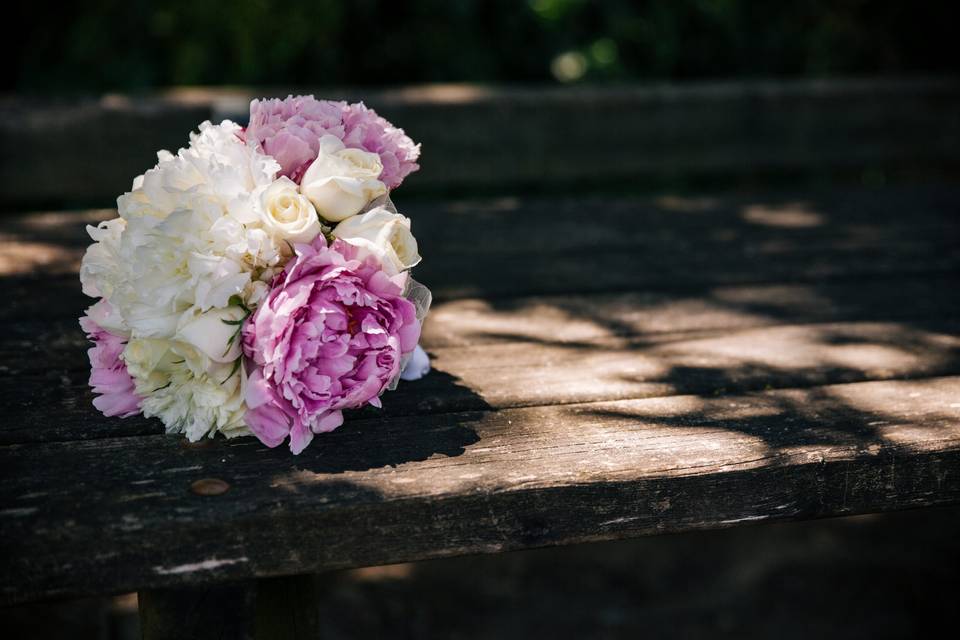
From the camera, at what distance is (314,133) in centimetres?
128

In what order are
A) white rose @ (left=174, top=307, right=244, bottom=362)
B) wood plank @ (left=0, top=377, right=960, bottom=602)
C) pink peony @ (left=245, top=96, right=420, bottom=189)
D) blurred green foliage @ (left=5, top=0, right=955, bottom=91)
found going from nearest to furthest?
1. wood plank @ (left=0, top=377, right=960, bottom=602)
2. white rose @ (left=174, top=307, right=244, bottom=362)
3. pink peony @ (left=245, top=96, right=420, bottom=189)
4. blurred green foliage @ (left=5, top=0, right=955, bottom=91)

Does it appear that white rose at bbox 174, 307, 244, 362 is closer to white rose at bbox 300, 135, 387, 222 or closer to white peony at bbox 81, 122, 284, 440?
white peony at bbox 81, 122, 284, 440

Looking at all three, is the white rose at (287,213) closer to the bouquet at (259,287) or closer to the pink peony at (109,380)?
the bouquet at (259,287)

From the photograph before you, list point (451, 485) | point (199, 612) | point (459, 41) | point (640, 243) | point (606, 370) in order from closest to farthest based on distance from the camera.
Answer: point (451, 485)
point (199, 612)
point (606, 370)
point (640, 243)
point (459, 41)

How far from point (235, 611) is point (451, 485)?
359 millimetres

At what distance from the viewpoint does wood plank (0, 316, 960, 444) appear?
1.32 m

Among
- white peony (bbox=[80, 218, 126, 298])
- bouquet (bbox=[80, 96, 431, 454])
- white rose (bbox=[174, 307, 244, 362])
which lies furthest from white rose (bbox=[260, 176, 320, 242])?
white peony (bbox=[80, 218, 126, 298])

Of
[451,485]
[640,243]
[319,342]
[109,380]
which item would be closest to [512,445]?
[451,485]

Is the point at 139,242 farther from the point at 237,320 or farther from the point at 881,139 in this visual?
the point at 881,139

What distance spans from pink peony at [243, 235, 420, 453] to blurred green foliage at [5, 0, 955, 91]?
2565 millimetres

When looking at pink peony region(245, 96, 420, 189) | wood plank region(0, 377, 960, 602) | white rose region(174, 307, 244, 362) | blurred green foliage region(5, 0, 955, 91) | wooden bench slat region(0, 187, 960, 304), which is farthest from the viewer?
blurred green foliage region(5, 0, 955, 91)

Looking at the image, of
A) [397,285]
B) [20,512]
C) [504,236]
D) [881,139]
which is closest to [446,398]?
[397,285]

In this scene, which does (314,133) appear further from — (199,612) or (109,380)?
(199,612)

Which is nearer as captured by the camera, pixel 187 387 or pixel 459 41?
pixel 187 387
